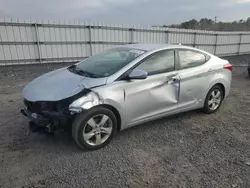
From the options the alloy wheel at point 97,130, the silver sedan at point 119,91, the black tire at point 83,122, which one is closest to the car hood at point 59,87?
the silver sedan at point 119,91

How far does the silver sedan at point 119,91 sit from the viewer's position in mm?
2758

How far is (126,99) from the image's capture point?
3.08 m

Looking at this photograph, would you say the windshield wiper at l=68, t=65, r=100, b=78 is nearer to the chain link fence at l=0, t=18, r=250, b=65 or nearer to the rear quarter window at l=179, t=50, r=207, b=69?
the rear quarter window at l=179, t=50, r=207, b=69

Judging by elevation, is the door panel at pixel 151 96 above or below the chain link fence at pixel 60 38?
below

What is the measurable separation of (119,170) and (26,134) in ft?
5.93

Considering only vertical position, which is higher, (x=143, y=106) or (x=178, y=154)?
(x=143, y=106)

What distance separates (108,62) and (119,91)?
30.3 inches

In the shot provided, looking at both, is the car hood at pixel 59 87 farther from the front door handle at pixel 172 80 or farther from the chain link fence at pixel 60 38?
the chain link fence at pixel 60 38

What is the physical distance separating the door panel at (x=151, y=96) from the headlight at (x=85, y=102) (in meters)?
0.51

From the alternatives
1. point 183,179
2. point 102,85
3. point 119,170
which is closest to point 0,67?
point 102,85

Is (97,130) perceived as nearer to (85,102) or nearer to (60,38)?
(85,102)

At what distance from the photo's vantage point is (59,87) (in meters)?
2.92

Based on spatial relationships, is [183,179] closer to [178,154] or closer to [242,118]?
[178,154]

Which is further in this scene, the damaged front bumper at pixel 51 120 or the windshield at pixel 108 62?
the windshield at pixel 108 62
